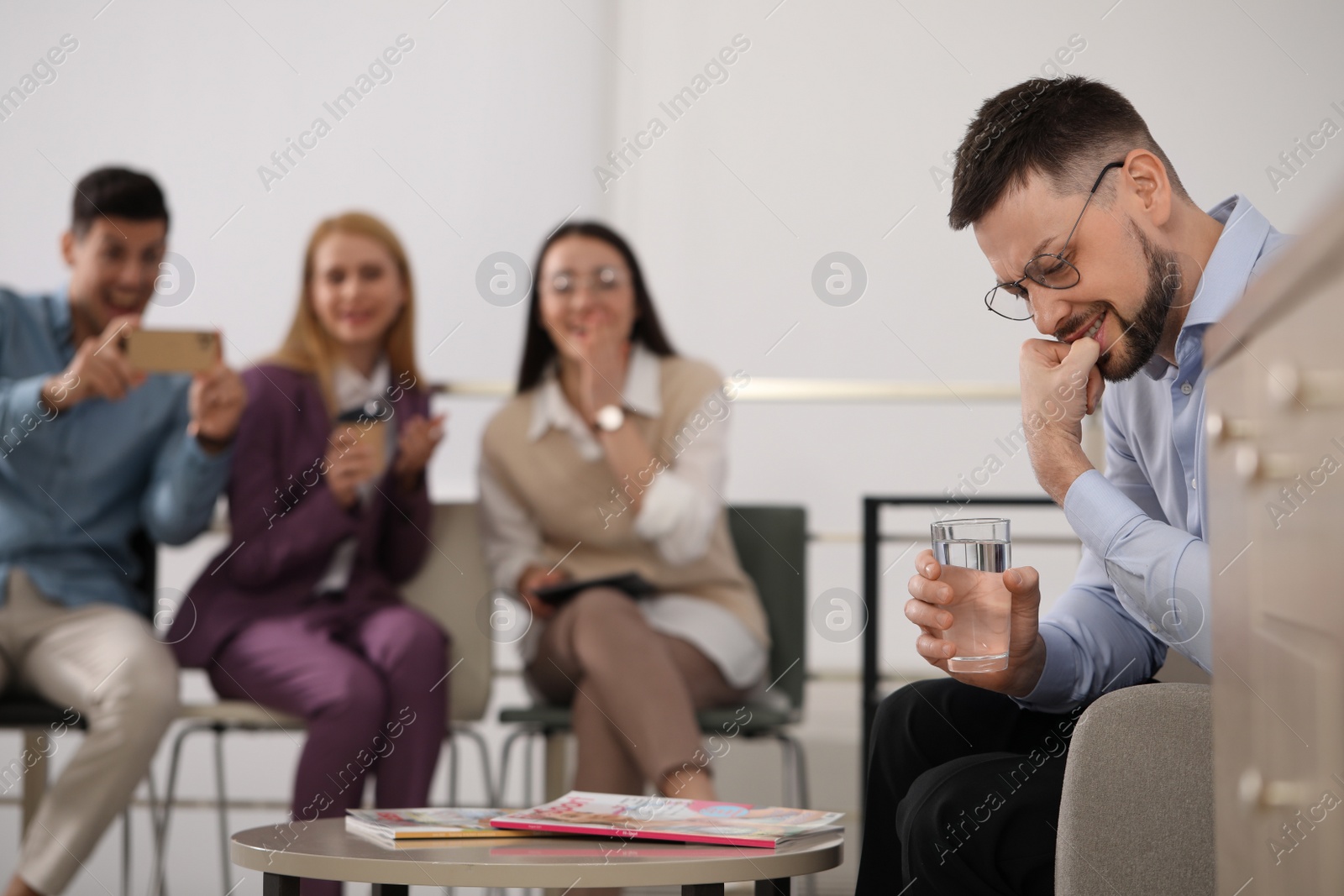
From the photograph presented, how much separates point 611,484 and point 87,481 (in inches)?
31.5

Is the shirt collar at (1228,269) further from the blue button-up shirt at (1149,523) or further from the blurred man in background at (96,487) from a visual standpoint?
the blurred man in background at (96,487)

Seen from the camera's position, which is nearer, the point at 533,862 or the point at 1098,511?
the point at 533,862

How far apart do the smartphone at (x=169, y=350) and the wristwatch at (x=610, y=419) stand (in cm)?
60

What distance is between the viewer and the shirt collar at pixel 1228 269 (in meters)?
0.94

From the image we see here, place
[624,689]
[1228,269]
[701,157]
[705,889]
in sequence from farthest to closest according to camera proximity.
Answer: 1. [701,157]
2. [624,689]
3. [1228,269]
4. [705,889]

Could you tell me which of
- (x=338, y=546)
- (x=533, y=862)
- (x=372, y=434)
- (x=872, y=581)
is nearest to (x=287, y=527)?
(x=338, y=546)

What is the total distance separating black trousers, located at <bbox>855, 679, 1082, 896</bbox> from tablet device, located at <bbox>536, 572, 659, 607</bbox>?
757mm

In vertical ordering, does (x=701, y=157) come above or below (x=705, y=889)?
above

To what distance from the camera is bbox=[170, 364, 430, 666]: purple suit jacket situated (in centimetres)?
179

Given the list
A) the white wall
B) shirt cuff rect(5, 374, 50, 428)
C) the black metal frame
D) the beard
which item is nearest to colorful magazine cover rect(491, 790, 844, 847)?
the beard

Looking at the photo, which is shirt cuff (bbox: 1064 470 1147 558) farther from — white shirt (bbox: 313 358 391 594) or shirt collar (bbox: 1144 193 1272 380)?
white shirt (bbox: 313 358 391 594)

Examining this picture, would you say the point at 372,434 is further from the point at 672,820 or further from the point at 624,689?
the point at 672,820

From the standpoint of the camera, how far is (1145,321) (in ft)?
3.16

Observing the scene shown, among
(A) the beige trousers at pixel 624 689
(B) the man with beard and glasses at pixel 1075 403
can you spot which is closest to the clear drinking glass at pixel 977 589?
(B) the man with beard and glasses at pixel 1075 403
